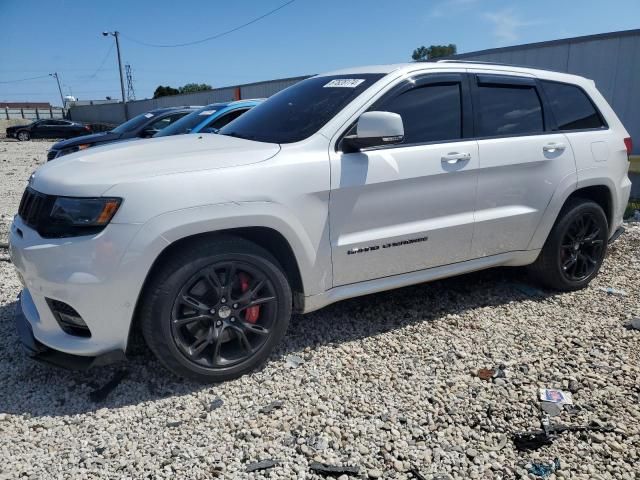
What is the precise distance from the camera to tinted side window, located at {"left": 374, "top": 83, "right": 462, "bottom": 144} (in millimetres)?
3420

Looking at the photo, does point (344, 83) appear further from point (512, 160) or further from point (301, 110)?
point (512, 160)

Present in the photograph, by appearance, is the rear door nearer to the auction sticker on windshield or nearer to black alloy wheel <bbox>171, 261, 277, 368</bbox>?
the auction sticker on windshield

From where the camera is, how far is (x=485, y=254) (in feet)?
12.6

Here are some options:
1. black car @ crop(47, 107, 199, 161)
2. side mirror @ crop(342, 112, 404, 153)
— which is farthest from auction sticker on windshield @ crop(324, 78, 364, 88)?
black car @ crop(47, 107, 199, 161)

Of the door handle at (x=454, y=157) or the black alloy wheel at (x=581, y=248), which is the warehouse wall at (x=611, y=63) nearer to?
the black alloy wheel at (x=581, y=248)

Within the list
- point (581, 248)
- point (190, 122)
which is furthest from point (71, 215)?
point (190, 122)

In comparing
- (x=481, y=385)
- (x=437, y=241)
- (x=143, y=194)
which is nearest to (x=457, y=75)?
(x=437, y=241)

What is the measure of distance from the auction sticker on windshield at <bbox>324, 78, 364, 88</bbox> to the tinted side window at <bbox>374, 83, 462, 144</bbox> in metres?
0.27

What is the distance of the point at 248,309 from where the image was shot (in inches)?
120

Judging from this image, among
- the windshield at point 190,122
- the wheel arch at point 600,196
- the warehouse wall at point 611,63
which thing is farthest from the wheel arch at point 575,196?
the warehouse wall at point 611,63

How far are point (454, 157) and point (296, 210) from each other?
1231mm

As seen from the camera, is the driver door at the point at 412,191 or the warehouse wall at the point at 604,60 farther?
the warehouse wall at the point at 604,60

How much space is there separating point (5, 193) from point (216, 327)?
8655mm

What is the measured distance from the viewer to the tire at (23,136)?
32.3m
